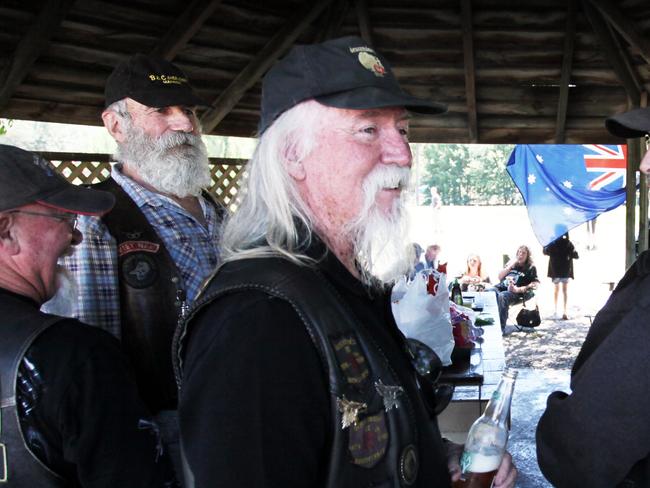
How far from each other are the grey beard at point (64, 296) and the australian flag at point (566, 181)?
9027 mm

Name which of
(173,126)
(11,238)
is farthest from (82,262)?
(173,126)

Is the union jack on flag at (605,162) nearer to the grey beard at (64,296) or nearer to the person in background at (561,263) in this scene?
the person in background at (561,263)

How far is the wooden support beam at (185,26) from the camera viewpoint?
5375 millimetres

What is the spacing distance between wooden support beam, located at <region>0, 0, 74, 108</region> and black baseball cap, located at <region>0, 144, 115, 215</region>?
10.5 ft

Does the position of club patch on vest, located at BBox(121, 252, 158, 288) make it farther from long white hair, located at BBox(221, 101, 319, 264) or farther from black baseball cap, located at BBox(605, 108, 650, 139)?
black baseball cap, located at BBox(605, 108, 650, 139)

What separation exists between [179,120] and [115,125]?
0.28 m

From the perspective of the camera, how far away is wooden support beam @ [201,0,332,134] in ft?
20.2

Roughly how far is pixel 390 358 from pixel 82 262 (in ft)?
4.63

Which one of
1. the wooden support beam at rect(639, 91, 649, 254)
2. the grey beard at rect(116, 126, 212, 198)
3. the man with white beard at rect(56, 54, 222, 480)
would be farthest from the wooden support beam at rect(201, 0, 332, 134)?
the wooden support beam at rect(639, 91, 649, 254)

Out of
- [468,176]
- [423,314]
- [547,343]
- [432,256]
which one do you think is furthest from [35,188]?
[468,176]

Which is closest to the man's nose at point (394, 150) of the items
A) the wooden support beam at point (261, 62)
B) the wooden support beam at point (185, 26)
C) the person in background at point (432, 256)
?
the wooden support beam at point (185, 26)

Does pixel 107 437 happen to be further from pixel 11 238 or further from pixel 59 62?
pixel 59 62

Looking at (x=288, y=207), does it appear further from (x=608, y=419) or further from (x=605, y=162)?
(x=605, y=162)

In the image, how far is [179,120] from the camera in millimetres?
2900
